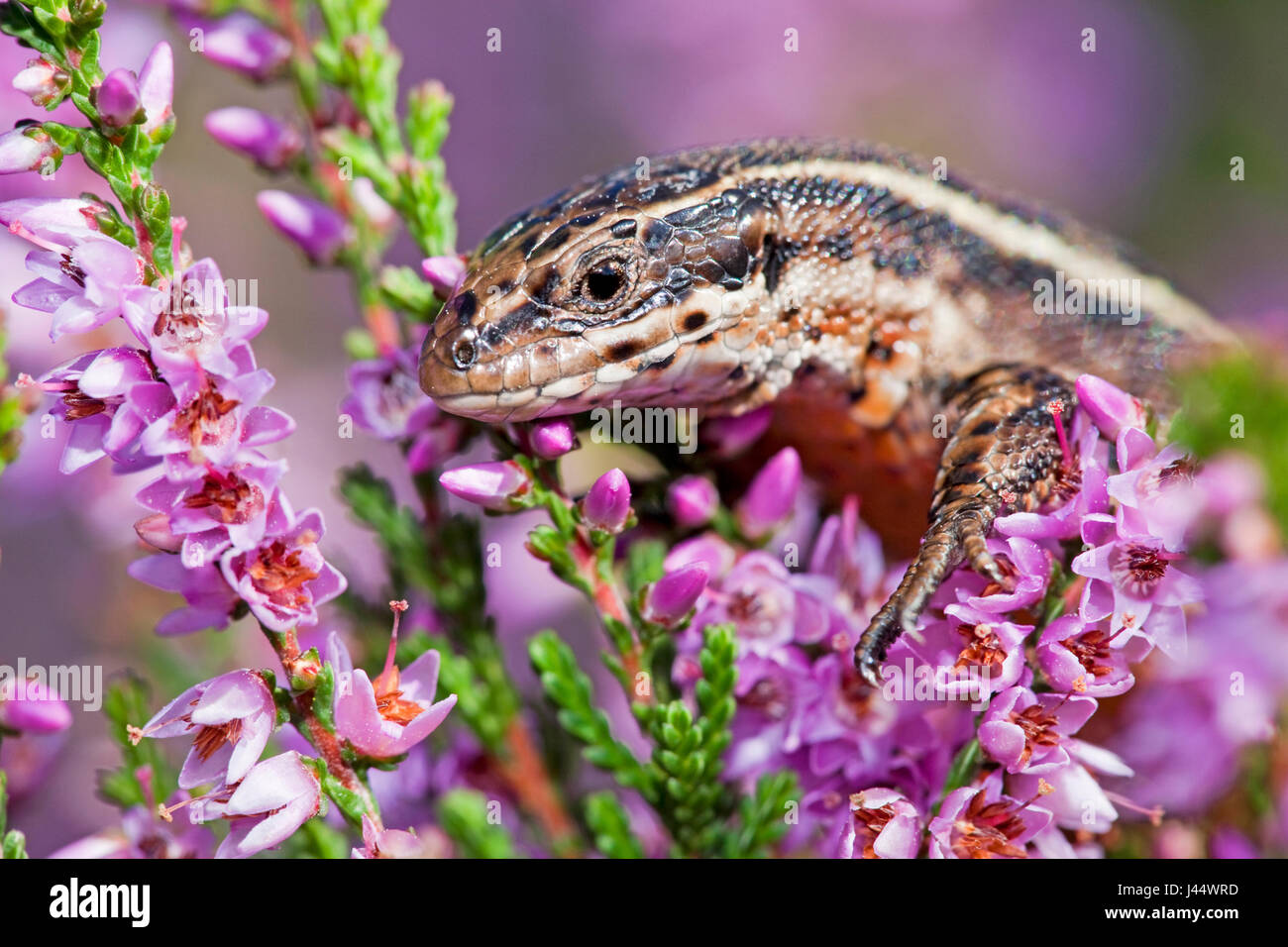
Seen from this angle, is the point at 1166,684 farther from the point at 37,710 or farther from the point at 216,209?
the point at 216,209

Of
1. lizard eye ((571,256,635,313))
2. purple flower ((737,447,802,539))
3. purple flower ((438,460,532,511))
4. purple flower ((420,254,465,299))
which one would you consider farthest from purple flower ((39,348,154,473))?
purple flower ((737,447,802,539))

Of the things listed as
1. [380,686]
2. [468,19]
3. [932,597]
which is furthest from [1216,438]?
[468,19]

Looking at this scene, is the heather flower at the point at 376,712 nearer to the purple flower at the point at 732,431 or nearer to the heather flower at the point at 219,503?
the heather flower at the point at 219,503

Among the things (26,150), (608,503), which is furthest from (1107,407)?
(26,150)

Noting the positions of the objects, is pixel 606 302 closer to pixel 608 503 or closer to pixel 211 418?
pixel 608 503

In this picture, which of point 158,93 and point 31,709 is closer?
point 158,93

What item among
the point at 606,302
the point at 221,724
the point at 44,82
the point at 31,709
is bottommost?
the point at 31,709

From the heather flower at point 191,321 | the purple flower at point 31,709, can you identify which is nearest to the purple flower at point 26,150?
the heather flower at point 191,321
